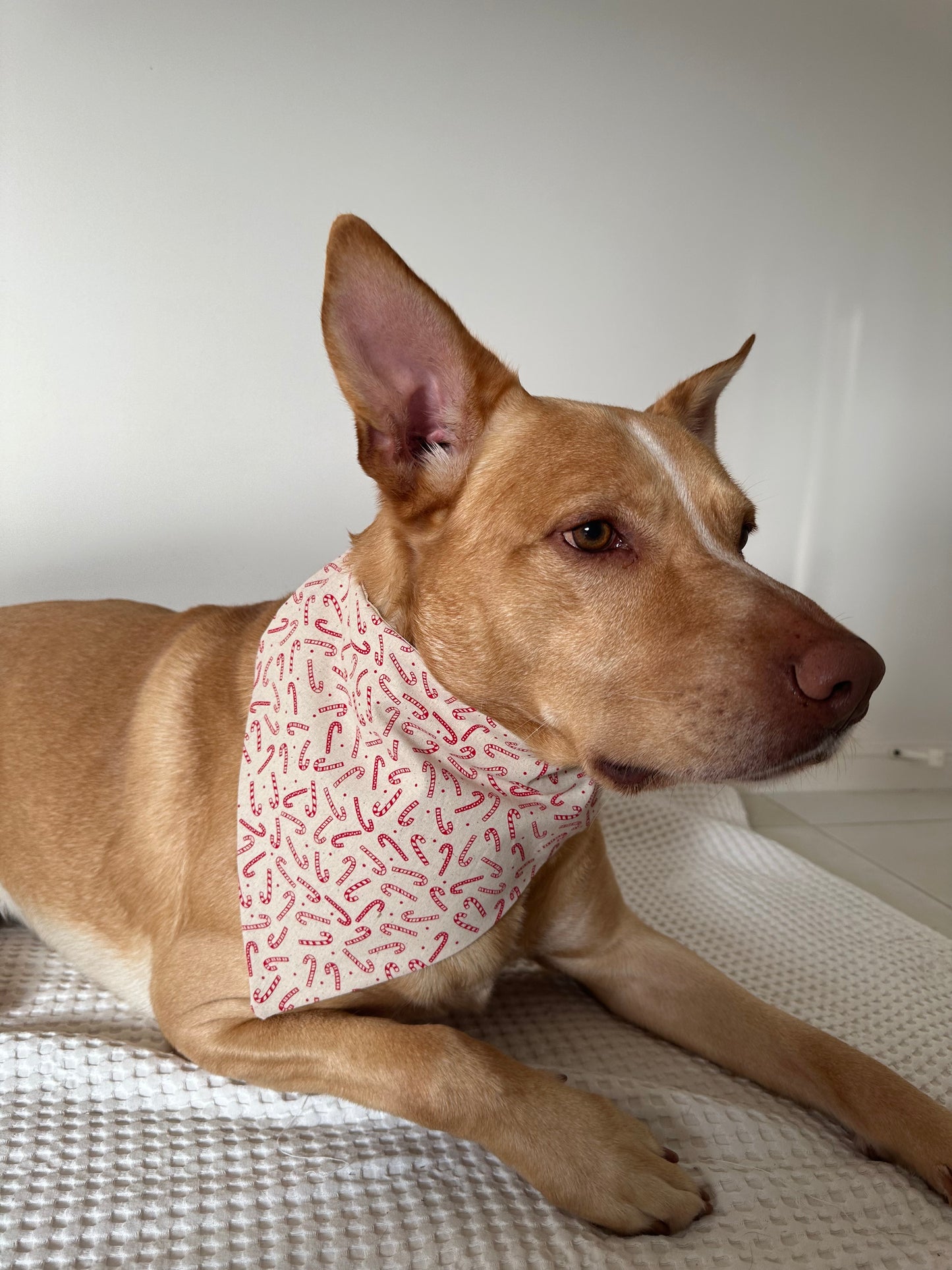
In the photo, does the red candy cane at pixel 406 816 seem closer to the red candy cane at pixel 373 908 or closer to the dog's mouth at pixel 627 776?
the red candy cane at pixel 373 908

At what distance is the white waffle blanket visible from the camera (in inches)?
45.7

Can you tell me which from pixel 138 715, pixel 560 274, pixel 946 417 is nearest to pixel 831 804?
pixel 946 417

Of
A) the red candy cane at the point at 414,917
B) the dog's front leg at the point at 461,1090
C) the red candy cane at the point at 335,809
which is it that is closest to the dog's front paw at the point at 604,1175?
the dog's front leg at the point at 461,1090

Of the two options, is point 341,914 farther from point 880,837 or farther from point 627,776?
point 880,837

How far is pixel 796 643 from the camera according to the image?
114cm

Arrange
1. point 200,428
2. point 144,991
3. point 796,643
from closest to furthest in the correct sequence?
point 796,643, point 144,991, point 200,428

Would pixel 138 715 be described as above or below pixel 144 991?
above

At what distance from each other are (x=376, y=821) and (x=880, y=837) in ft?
7.64

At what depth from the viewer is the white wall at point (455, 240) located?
8.70ft

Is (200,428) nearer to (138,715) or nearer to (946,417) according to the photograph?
(138,715)

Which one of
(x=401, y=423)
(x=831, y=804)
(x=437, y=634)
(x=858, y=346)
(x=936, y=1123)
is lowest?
(x=831, y=804)

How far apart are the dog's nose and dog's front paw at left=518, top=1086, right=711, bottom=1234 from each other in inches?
24.9

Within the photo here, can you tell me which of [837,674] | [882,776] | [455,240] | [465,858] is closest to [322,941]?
[465,858]

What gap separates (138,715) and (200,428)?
52.0 inches
